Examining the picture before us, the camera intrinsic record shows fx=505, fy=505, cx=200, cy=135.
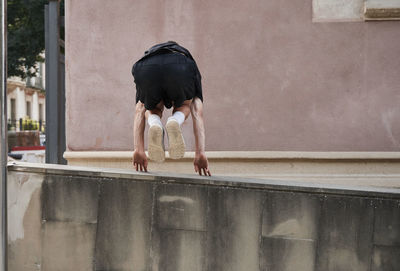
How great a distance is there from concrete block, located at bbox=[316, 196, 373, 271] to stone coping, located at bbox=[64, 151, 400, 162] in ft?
12.5

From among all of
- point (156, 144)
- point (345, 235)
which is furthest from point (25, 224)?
point (345, 235)

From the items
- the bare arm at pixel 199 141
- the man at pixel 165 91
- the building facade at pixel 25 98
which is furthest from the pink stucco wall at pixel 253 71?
the building facade at pixel 25 98

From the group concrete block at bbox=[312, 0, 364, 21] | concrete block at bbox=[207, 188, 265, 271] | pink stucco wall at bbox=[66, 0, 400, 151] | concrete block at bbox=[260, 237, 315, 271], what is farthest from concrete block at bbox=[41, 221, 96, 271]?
concrete block at bbox=[312, 0, 364, 21]

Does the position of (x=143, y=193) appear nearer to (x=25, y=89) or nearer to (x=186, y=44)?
(x=186, y=44)

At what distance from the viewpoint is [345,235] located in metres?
4.21

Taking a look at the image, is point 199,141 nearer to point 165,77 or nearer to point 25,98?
point 165,77

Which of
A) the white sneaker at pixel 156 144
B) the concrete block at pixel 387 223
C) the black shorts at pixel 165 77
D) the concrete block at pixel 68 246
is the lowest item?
the concrete block at pixel 68 246

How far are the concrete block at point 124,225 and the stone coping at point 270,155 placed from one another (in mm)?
3418

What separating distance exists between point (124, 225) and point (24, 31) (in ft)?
59.0

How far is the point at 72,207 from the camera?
Answer: 4.61m

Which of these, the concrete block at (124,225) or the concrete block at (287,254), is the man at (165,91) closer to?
the concrete block at (124,225)

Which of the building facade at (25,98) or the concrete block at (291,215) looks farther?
the building facade at (25,98)

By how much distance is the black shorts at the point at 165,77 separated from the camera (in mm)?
4527

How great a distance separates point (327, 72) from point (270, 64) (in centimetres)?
91
